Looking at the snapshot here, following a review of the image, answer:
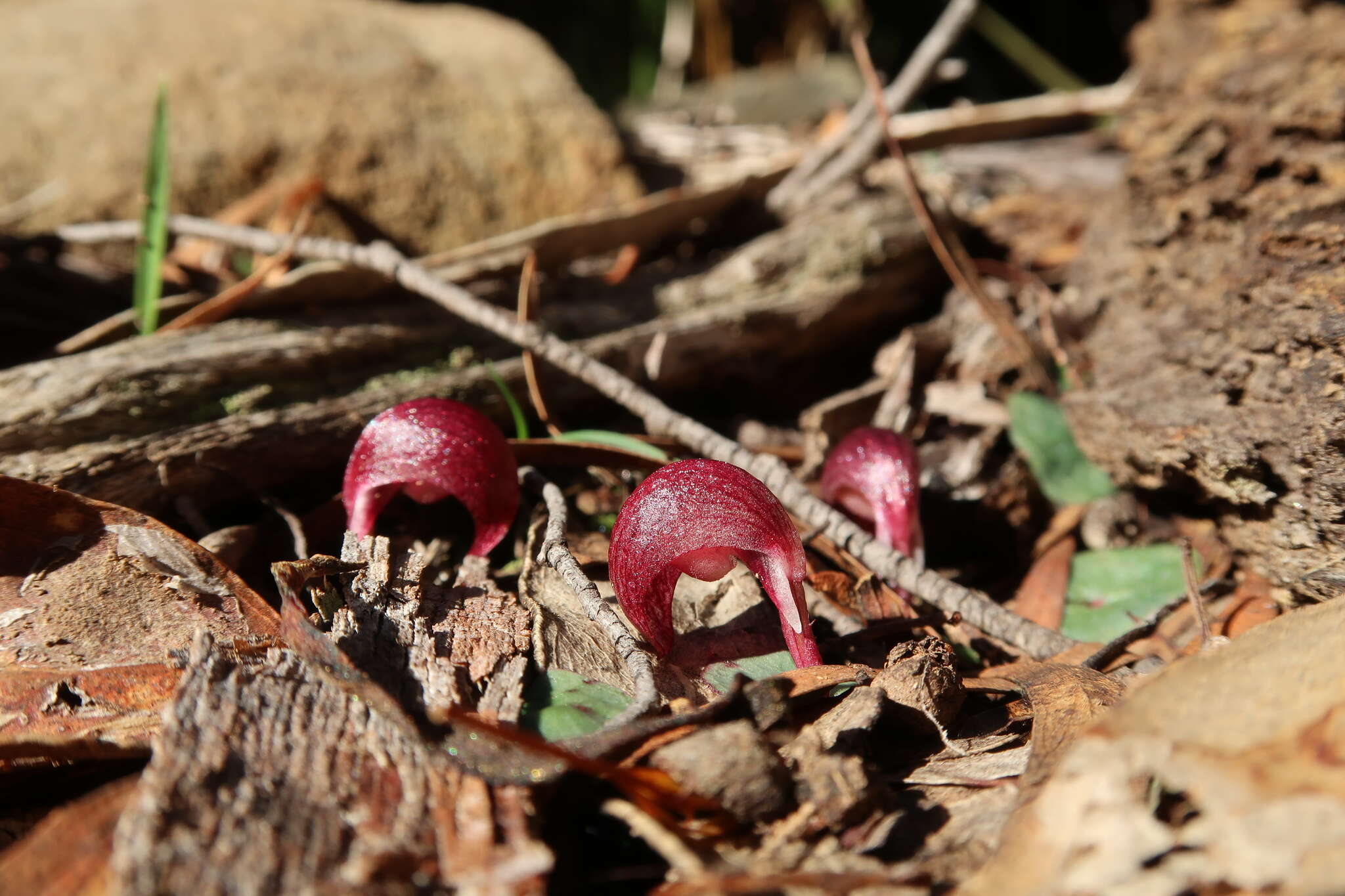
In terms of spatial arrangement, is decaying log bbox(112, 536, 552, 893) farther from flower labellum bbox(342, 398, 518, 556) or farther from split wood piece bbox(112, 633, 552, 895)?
flower labellum bbox(342, 398, 518, 556)

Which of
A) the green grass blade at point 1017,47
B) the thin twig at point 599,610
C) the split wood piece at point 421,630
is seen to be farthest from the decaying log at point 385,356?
the green grass blade at point 1017,47

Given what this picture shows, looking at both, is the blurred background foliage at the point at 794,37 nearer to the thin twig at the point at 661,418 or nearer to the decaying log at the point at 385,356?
the decaying log at the point at 385,356

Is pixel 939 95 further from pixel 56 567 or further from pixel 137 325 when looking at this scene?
pixel 56 567

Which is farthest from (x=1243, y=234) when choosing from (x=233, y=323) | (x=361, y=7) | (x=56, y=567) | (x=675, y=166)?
(x=361, y=7)

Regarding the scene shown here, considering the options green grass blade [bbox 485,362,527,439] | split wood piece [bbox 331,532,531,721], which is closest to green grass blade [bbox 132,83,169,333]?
green grass blade [bbox 485,362,527,439]

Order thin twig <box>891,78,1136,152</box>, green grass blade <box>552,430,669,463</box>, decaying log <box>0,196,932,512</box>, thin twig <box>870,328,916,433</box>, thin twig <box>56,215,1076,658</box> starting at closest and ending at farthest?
thin twig <box>56,215,1076,658</box>
decaying log <box>0,196,932,512</box>
green grass blade <box>552,430,669,463</box>
thin twig <box>870,328,916,433</box>
thin twig <box>891,78,1136,152</box>

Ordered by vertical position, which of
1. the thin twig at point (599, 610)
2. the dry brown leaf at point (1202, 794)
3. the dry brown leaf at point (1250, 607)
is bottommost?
the dry brown leaf at point (1250, 607)
